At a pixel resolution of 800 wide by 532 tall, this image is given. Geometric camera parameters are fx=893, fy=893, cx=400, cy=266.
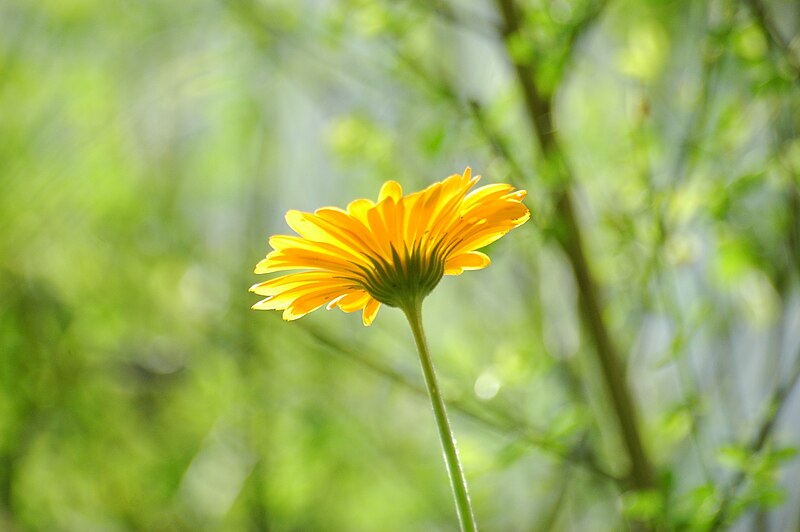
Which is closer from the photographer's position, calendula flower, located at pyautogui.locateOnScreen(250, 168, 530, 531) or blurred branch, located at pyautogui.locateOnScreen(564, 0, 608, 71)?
calendula flower, located at pyautogui.locateOnScreen(250, 168, 530, 531)

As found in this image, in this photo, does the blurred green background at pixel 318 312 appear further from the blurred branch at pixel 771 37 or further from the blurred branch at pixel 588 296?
the blurred branch at pixel 771 37

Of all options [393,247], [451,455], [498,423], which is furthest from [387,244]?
[498,423]

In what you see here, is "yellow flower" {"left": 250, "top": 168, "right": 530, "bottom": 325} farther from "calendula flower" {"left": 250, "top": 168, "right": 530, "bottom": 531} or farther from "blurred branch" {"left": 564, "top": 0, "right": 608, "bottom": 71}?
"blurred branch" {"left": 564, "top": 0, "right": 608, "bottom": 71}

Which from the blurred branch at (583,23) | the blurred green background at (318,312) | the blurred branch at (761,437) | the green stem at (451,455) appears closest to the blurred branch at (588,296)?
the blurred green background at (318,312)

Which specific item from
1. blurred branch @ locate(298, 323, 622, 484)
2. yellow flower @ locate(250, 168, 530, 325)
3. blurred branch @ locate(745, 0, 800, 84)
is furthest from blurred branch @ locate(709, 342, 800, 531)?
yellow flower @ locate(250, 168, 530, 325)

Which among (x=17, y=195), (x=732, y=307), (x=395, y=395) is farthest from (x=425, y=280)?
(x=17, y=195)

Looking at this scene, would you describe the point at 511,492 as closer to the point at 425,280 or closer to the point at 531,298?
the point at 531,298

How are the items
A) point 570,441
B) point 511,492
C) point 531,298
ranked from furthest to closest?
point 511,492 → point 531,298 → point 570,441
